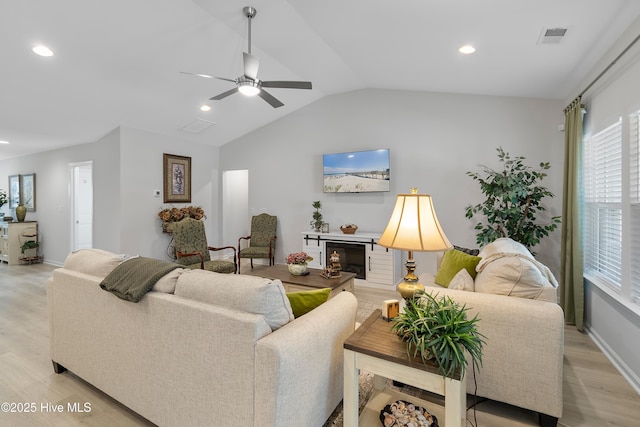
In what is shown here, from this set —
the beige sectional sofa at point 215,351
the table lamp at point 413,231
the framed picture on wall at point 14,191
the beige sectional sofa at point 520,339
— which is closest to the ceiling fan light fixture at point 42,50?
the beige sectional sofa at point 215,351

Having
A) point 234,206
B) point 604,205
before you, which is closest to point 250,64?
point 604,205

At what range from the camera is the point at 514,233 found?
3689 millimetres

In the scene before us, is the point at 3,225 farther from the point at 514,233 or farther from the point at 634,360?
the point at 634,360

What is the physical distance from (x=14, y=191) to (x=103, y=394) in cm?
788

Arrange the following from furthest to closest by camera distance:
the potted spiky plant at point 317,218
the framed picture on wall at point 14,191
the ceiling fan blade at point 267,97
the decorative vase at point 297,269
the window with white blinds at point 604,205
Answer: the framed picture on wall at point 14,191, the potted spiky plant at point 317,218, the decorative vase at point 297,269, the ceiling fan blade at point 267,97, the window with white blinds at point 604,205

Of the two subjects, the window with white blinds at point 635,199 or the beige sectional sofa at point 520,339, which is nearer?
the beige sectional sofa at point 520,339

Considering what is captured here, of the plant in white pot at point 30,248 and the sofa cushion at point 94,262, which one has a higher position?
the sofa cushion at point 94,262

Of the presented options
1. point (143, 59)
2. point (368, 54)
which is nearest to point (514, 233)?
point (368, 54)

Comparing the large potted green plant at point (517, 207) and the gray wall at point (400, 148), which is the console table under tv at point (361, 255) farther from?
the large potted green plant at point (517, 207)

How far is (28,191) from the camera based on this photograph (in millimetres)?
6746

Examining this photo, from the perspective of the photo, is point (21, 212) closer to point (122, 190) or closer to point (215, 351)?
point (122, 190)

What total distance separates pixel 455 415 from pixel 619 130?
2.80 meters

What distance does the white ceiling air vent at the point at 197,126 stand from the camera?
5246 mm

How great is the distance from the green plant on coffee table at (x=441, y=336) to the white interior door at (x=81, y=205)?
629 cm
